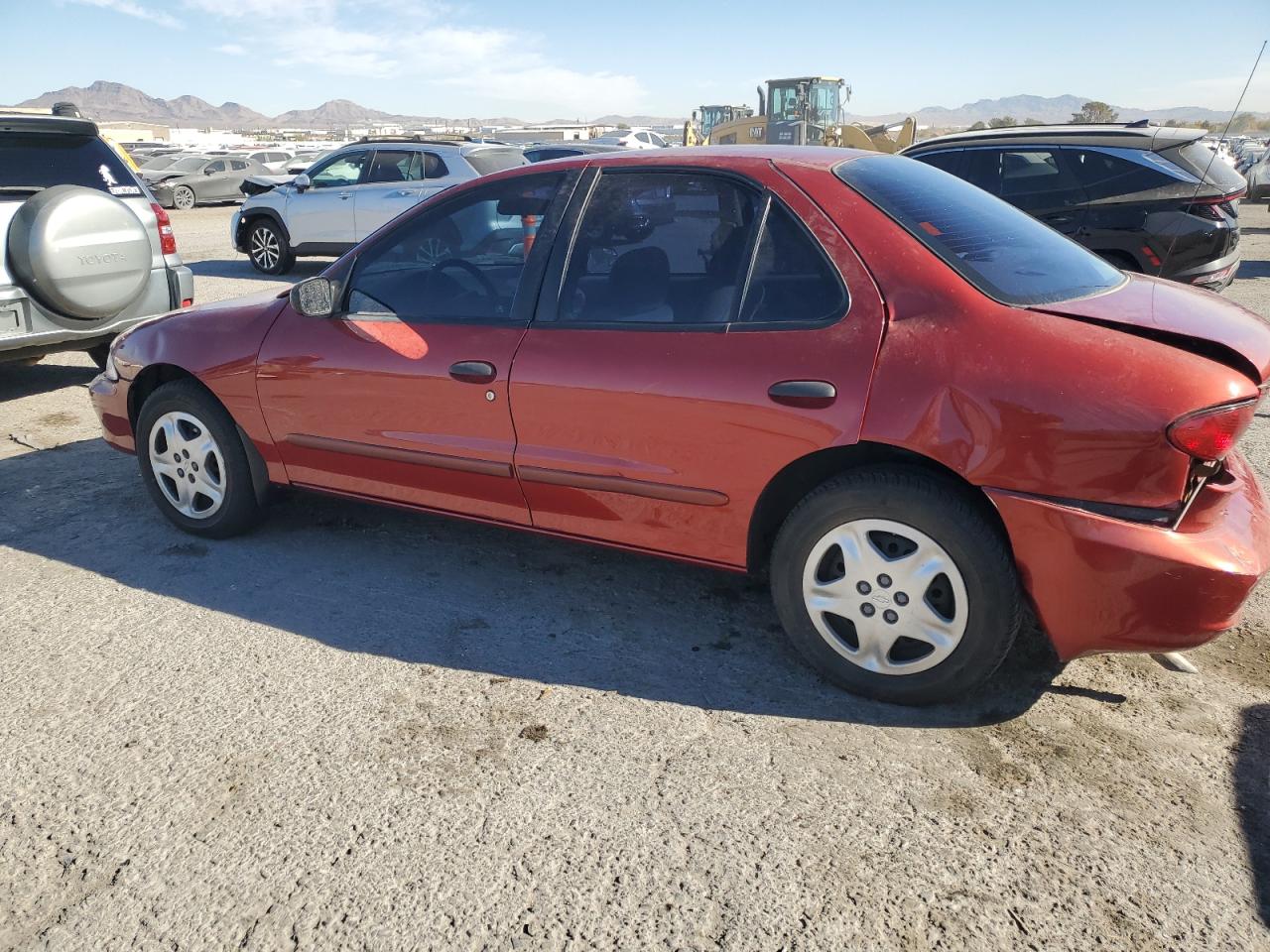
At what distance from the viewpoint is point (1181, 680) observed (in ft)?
10.4

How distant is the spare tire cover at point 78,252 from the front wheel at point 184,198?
2260 cm

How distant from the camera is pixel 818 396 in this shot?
9.47ft

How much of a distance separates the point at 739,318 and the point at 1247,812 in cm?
191

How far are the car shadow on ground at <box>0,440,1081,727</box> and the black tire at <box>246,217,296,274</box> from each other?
9.11 m

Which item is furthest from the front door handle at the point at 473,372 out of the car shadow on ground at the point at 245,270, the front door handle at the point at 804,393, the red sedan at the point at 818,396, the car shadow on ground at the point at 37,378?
the car shadow on ground at the point at 245,270

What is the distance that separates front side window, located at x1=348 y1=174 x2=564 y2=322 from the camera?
11.9 ft

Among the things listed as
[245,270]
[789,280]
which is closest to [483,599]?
[789,280]

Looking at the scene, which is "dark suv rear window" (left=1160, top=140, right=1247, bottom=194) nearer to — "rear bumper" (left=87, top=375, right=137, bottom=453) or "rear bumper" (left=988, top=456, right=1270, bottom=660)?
"rear bumper" (left=988, top=456, right=1270, bottom=660)

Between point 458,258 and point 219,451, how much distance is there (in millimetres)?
1402

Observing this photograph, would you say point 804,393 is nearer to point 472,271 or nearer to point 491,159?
point 472,271

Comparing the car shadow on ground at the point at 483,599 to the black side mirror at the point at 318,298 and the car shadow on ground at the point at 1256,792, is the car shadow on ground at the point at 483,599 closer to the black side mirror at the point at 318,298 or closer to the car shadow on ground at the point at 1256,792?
the car shadow on ground at the point at 1256,792

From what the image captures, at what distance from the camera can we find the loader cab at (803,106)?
29269 mm

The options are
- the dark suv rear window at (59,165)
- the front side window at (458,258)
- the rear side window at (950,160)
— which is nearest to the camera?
the front side window at (458,258)

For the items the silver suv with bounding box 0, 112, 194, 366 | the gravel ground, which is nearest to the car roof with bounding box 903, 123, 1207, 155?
the gravel ground
